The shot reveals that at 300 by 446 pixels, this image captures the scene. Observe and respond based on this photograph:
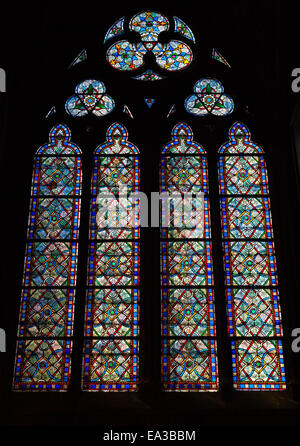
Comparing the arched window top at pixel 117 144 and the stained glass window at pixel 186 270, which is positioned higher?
the arched window top at pixel 117 144

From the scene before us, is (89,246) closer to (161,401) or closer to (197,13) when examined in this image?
(161,401)

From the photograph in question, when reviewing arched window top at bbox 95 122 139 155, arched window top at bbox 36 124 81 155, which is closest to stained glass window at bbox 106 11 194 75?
arched window top at bbox 95 122 139 155

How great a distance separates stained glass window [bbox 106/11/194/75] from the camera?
8.26 meters

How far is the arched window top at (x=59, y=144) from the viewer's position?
7.62 meters

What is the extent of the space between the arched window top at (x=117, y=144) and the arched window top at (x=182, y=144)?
401 millimetres

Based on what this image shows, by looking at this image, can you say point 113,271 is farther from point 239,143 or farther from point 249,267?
point 239,143

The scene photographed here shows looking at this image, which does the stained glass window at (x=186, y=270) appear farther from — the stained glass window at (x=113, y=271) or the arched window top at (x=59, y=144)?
the arched window top at (x=59, y=144)

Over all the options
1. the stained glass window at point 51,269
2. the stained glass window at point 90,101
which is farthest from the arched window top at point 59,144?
the stained glass window at point 90,101

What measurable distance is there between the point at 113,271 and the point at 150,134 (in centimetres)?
178

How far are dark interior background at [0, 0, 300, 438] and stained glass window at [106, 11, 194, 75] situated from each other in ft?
0.36

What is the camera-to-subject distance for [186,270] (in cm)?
683

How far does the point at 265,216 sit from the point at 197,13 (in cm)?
308

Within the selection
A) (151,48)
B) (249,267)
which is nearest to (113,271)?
(249,267)

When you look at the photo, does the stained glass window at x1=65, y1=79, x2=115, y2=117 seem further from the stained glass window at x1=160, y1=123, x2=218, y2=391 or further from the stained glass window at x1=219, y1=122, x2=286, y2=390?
the stained glass window at x1=219, y1=122, x2=286, y2=390
